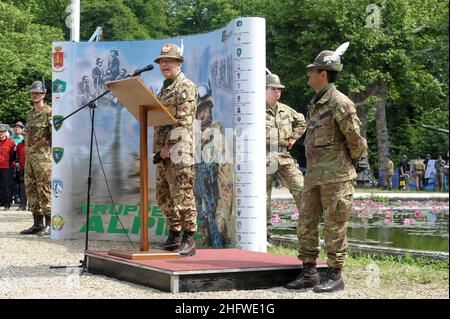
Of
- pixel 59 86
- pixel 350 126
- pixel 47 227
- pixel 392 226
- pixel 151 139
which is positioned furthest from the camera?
pixel 392 226

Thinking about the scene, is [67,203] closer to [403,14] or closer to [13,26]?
[403,14]

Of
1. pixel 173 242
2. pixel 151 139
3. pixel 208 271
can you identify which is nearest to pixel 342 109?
pixel 208 271

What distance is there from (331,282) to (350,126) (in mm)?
1405

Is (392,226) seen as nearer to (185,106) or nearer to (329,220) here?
(185,106)

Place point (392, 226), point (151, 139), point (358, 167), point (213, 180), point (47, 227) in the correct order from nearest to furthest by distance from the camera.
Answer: point (358, 167)
point (213, 180)
point (151, 139)
point (47, 227)
point (392, 226)

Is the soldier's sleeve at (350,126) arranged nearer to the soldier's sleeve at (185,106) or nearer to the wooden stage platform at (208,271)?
the wooden stage platform at (208,271)

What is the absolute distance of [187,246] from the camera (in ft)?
27.2

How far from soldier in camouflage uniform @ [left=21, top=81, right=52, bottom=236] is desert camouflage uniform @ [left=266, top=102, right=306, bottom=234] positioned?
156 inches

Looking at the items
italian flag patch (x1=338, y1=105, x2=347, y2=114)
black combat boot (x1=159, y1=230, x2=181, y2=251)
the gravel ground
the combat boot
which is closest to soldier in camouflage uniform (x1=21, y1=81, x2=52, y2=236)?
the combat boot

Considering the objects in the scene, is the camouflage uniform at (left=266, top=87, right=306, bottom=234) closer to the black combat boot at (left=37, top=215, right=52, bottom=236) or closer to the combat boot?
the black combat boot at (left=37, top=215, right=52, bottom=236)

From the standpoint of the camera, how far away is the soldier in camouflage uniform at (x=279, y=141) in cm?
1105

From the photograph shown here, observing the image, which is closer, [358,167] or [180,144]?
[358,167]

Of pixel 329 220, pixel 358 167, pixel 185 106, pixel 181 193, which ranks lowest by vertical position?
pixel 329 220

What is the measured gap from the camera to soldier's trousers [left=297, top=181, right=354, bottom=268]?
6922mm
